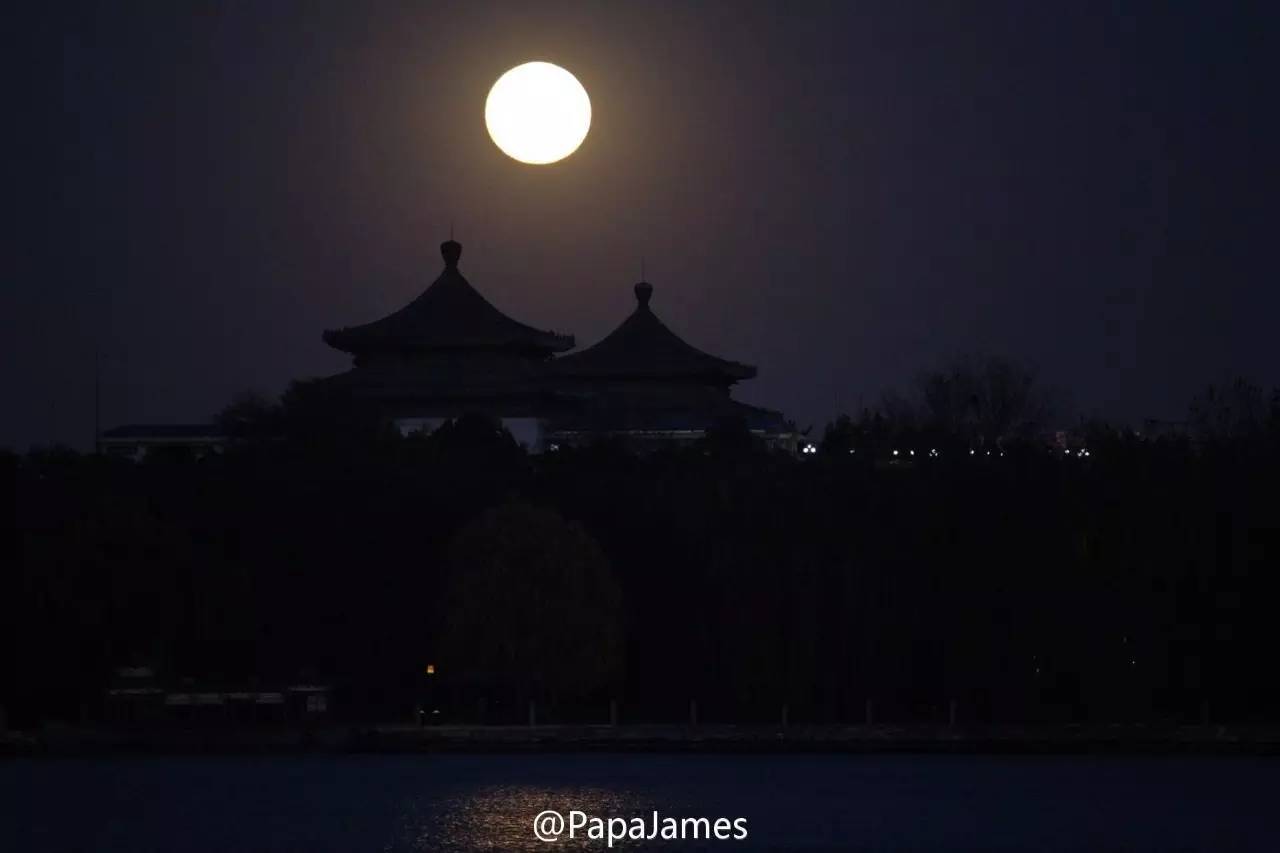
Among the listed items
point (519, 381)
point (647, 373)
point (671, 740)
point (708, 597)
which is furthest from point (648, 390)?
point (671, 740)

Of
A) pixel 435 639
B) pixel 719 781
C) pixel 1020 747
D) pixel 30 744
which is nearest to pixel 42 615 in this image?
pixel 30 744

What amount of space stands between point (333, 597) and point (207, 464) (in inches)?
224

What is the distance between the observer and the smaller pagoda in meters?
63.2

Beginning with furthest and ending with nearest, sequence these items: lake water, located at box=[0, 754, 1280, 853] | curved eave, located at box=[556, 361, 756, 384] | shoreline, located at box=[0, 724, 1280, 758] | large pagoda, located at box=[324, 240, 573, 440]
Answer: curved eave, located at box=[556, 361, 756, 384] → large pagoda, located at box=[324, 240, 573, 440] → shoreline, located at box=[0, 724, 1280, 758] → lake water, located at box=[0, 754, 1280, 853]

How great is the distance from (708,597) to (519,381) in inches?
961

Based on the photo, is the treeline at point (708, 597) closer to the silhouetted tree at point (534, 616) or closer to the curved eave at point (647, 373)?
the silhouetted tree at point (534, 616)

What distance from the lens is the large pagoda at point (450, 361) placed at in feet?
204

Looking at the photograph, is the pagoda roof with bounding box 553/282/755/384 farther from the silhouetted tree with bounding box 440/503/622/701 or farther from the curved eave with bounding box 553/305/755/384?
the silhouetted tree with bounding box 440/503/622/701

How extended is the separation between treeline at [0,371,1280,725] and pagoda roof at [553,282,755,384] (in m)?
25.2

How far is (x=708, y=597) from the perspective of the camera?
3919 cm

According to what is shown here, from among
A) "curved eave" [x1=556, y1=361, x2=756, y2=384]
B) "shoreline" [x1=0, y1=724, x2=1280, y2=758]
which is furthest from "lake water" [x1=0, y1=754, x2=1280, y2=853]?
"curved eave" [x1=556, y1=361, x2=756, y2=384]

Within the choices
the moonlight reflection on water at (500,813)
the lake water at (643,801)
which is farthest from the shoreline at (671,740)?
the moonlight reflection on water at (500,813)

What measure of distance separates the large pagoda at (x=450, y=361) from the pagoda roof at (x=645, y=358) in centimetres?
92

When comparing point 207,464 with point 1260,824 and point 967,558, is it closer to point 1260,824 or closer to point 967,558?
point 967,558
